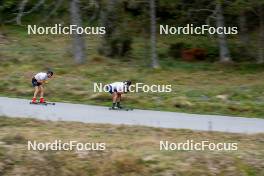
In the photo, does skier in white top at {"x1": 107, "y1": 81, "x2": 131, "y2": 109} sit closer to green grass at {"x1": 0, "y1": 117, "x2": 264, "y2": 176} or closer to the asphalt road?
the asphalt road

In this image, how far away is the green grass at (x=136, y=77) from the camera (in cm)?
2011

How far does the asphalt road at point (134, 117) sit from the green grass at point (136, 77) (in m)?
1.01

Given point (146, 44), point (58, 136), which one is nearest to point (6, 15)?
point (146, 44)

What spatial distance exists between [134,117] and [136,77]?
660cm

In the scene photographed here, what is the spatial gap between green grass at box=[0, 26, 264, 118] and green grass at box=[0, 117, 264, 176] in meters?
4.09

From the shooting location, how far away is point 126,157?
14531 millimetres

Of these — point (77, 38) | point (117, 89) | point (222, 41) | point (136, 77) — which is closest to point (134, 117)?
point (117, 89)

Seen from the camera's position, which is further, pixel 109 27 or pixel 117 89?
pixel 109 27

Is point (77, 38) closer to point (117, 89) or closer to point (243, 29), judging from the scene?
point (117, 89)

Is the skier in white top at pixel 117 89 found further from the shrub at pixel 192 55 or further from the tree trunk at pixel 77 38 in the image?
the shrub at pixel 192 55

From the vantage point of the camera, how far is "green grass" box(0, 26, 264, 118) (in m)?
20.1

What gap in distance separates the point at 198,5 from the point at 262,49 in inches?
196

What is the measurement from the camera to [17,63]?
25.9 m

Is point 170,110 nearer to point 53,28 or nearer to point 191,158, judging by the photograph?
point 191,158
